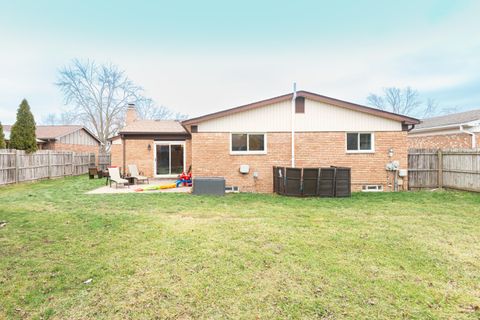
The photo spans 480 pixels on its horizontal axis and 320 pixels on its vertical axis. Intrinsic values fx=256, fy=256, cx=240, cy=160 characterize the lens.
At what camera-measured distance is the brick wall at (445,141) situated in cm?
1413

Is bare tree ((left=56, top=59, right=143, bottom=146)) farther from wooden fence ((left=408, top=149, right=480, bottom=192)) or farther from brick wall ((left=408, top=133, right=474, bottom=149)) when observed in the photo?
wooden fence ((left=408, top=149, right=480, bottom=192))

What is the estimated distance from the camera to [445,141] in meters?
15.2

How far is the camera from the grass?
2654mm

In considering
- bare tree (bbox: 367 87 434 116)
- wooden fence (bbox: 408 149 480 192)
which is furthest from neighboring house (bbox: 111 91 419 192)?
bare tree (bbox: 367 87 434 116)

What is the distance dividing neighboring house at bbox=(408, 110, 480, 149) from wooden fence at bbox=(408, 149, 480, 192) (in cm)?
240

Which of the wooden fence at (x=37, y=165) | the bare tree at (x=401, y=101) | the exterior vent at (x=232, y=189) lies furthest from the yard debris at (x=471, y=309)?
the bare tree at (x=401, y=101)

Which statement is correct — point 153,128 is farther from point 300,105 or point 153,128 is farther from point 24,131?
point 300,105

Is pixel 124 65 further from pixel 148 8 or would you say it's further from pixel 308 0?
pixel 308 0

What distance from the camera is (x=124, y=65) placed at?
33.2m

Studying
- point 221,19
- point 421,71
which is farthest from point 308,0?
point 421,71

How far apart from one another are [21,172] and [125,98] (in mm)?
22376

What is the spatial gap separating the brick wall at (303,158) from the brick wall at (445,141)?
6.60 meters

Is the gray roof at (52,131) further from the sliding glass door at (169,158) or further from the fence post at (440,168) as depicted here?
the fence post at (440,168)

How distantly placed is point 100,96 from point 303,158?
3207 centimetres
